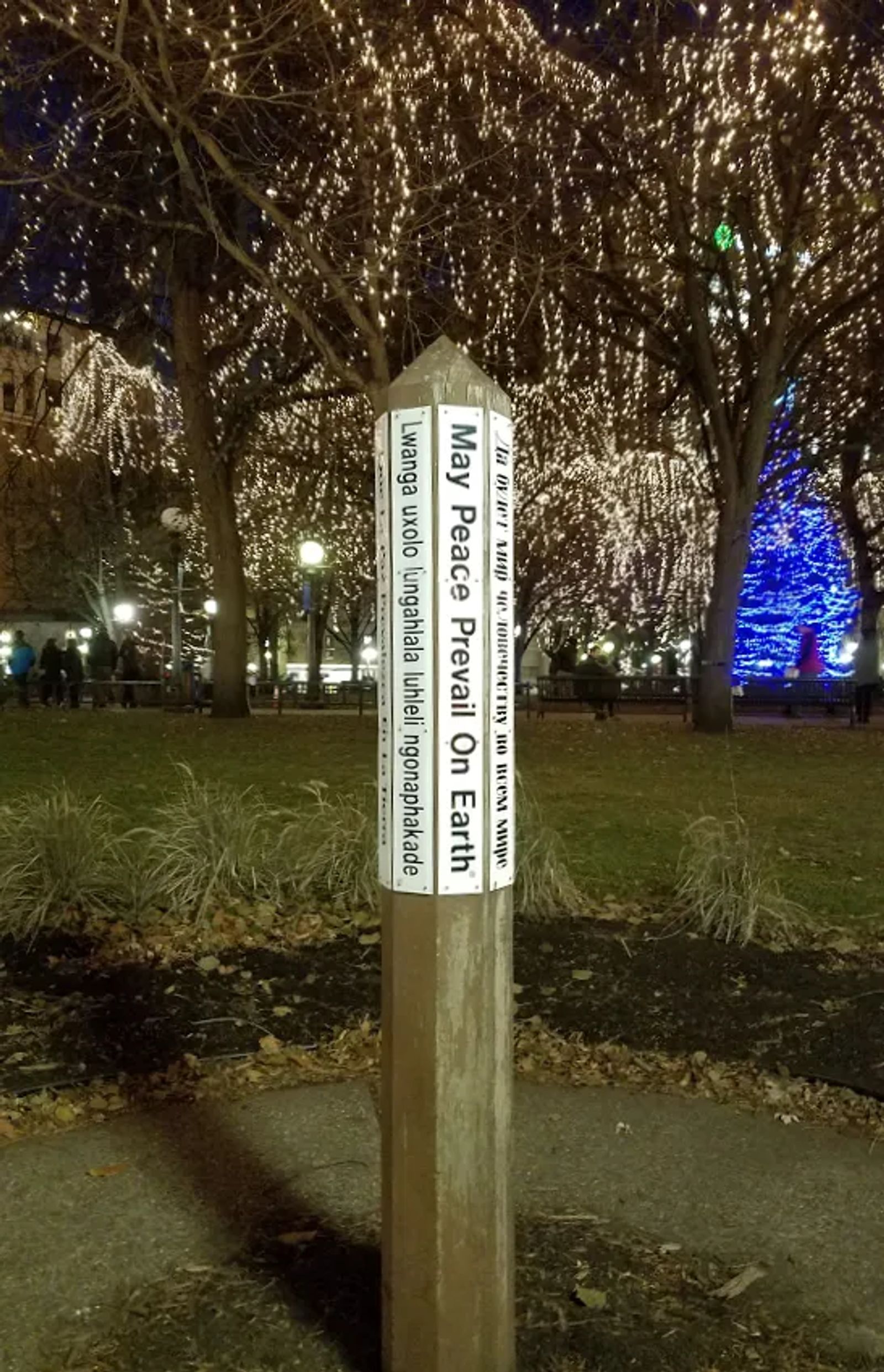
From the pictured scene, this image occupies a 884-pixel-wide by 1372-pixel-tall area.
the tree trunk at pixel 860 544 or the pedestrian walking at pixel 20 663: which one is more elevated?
the tree trunk at pixel 860 544

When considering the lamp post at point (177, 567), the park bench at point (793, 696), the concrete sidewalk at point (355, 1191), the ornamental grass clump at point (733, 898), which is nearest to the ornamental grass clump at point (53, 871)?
the concrete sidewalk at point (355, 1191)

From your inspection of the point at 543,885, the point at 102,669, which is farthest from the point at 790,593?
the point at 543,885

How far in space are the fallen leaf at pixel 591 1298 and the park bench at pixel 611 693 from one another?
22.6m

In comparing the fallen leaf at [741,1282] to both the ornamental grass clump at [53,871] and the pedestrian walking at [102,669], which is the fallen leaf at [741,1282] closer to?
the ornamental grass clump at [53,871]

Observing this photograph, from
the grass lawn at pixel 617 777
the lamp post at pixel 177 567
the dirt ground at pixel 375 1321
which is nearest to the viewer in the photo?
the dirt ground at pixel 375 1321

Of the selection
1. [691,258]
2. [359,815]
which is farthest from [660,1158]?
[691,258]

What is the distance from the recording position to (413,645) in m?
2.70

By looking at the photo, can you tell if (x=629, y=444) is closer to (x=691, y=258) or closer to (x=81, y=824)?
(x=691, y=258)

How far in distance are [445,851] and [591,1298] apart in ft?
4.78

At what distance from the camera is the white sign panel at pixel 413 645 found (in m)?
2.68

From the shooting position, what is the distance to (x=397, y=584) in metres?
2.72

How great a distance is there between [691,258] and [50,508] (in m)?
26.9

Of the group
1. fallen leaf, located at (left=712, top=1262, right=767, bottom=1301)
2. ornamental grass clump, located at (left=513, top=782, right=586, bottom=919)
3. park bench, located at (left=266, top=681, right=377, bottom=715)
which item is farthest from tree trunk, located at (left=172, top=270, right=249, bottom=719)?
fallen leaf, located at (left=712, top=1262, right=767, bottom=1301)

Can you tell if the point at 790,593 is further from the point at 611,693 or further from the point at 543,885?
the point at 543,885
